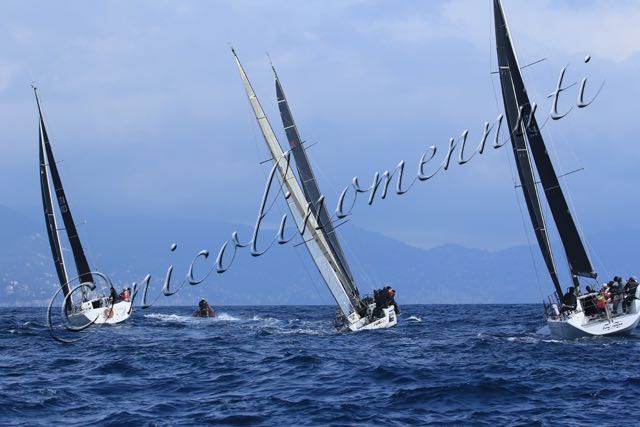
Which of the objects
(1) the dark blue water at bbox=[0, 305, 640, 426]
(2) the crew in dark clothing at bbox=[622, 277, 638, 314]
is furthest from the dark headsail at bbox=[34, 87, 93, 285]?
(2) the crew in dark clothing at bbox=[622, 277, 638, 314]

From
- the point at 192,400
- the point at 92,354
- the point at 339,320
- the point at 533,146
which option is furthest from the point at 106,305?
the point at 192,400

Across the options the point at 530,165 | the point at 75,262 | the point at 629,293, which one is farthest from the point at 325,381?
the point at 75,262

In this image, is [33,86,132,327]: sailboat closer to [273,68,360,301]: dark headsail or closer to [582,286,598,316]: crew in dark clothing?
[273,68,360,301]: dark headsail

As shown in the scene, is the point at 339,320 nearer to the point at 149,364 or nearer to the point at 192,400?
the point at 149,364

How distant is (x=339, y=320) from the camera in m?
49.4

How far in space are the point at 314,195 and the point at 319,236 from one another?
2.48 metres

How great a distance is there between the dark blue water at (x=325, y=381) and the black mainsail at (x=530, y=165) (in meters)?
3.79

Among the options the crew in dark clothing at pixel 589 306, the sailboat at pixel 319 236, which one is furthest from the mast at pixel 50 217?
the crew in dark clothing at pixel 589 306

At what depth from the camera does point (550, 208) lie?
39844 mm

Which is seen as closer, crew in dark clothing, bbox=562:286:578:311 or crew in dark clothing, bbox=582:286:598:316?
crew in dark clothing, bbox=582:286:598:316

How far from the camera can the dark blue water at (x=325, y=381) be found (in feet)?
75.0

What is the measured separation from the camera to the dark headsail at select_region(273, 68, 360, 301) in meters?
48.2

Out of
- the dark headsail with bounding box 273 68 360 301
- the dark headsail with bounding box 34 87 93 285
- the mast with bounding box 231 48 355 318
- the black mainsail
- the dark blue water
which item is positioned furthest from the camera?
the dark headsail with bounding box 34 87 93 285

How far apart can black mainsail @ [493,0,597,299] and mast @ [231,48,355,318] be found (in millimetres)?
10395
